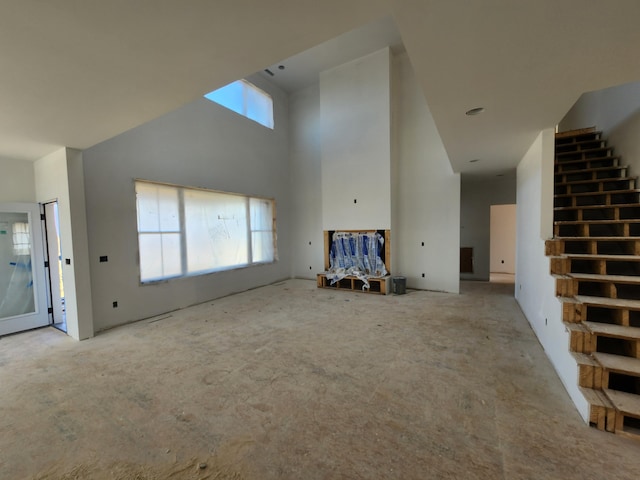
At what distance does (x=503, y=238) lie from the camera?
325 inches

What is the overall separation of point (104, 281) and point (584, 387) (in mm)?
5329

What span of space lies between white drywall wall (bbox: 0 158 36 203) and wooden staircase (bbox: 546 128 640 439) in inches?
254

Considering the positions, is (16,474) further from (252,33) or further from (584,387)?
(584,387)

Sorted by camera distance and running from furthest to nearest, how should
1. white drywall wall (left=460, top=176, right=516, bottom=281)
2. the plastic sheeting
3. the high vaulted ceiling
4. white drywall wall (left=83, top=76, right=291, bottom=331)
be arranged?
white drywall wall (left=460, top=176, right=516, bottom=281)
the plastic sheeting
white drywall wall (left=83, top=76, right=291, bottom=331)
the high vaulted ceiling

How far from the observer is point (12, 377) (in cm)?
257

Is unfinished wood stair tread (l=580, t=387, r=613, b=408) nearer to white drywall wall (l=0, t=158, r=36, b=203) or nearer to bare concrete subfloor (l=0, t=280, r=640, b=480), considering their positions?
bare concrete subfloor (l=0, t=280, r=640, b=480)

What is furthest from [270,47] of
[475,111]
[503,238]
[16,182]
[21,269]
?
[503,238]

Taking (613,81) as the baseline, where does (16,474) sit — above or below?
below

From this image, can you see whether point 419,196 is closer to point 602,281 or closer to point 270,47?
point 602,281

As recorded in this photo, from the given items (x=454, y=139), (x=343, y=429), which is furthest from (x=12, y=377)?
(x=454, y=139)

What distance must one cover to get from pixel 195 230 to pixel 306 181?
3435mm

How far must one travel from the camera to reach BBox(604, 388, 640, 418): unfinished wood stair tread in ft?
5.53

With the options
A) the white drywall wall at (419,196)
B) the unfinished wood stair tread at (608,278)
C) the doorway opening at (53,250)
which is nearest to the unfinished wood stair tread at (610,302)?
the unfinished wood stair tread at (608,278)

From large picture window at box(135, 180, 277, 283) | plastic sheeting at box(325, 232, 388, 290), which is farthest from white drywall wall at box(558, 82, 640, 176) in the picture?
large picture window at box(135, 180, 277, 283)
